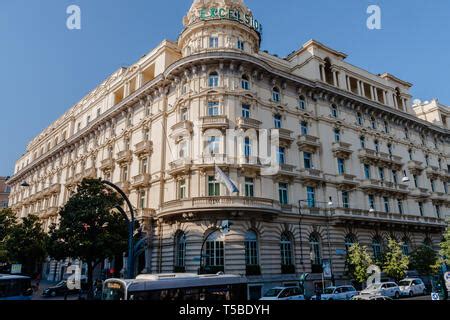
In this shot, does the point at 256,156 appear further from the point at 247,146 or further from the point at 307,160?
the point at 307,160

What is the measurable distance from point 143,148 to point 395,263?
84.5 feet

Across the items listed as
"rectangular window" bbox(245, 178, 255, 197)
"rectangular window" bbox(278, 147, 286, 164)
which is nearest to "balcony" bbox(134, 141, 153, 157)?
"rectangular window" bbox(245, 178, 255, 197)

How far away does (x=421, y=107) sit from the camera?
174 feet

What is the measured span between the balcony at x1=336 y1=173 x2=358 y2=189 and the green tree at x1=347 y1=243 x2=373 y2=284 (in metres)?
6.36

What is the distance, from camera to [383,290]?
1029 inches

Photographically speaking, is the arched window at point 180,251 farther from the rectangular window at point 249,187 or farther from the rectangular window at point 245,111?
the rectangular window at point 245,111

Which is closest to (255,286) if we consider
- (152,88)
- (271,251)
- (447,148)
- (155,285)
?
(271,251)

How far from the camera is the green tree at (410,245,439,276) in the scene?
33594 millimetres

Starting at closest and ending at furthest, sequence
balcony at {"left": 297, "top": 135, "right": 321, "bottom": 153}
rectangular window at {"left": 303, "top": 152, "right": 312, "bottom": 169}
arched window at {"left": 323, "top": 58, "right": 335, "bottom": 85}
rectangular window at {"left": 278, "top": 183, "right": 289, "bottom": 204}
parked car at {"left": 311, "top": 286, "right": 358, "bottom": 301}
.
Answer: parked car at {"left": 311, "top": 286, "right": 358, "bottom": 301} → rectangular window at {"left": 278, "top": 183, "right": 289, "bottom": 204} → balcony at {"left": 297, "top": 135, "right": 321, "bottom": 153} → rectangular window at {"left": 303, "top": 152, "right": 312, "bottom": 169} → arched window at {"left": 323, "top": 58, "right": 335, "bottom": 85}

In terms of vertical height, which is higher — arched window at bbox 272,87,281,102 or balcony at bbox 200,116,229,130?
arched window at bbox 272,87,281,102

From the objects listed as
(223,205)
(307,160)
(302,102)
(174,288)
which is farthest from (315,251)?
(174,288)

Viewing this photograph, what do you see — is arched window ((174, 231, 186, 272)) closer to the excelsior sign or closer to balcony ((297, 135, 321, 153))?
balcony ((297, 135, 321, 153))

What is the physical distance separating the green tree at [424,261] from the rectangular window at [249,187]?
18.7 m

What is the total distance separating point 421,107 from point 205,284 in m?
50.4
